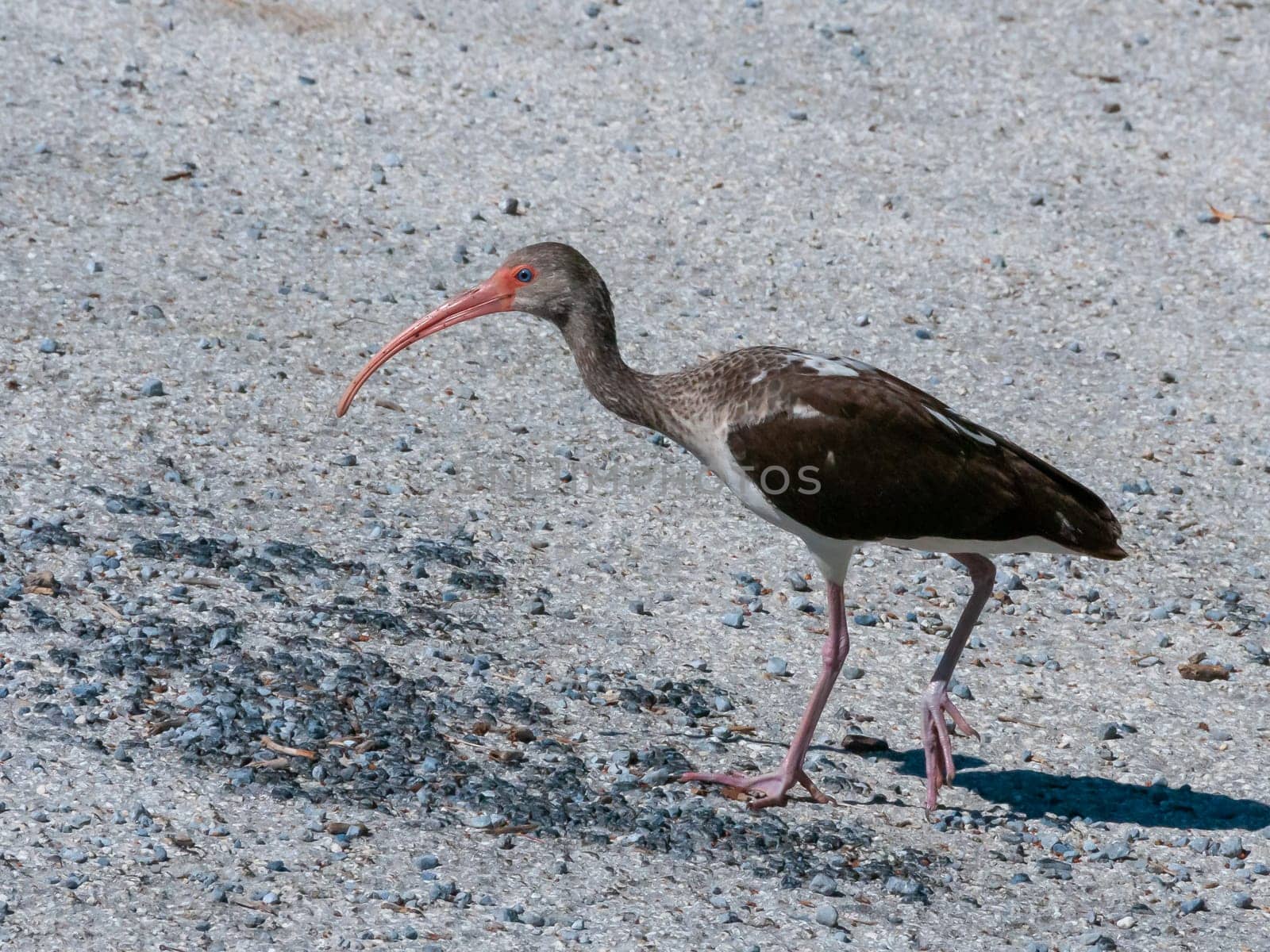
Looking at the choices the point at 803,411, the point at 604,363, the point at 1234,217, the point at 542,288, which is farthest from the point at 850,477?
the point at 1234,217

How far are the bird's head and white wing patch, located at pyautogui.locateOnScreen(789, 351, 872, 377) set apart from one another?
965 millimetres

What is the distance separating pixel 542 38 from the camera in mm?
13703

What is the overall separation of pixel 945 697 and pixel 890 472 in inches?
43.4

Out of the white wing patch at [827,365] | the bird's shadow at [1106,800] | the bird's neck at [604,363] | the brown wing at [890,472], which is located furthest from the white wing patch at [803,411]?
the bird's shadow at [1106,800]

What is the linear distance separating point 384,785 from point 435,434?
3.29 meters

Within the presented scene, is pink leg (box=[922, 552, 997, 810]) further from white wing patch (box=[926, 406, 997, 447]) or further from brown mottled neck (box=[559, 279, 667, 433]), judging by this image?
brown mottled neck (box=[559, 279, 667, 433])

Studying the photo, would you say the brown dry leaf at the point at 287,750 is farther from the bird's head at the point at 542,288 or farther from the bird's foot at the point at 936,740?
the bird's foot at the point at 936,740

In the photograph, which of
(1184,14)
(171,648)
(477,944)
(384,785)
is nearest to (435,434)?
(171,648)

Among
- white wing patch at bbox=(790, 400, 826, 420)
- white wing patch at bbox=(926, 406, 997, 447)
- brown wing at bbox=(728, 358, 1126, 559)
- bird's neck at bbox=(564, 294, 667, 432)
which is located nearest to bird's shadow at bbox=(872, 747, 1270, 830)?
brown wing at bbox=(728, 358, 1126, 559)

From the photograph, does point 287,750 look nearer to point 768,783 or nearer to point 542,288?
point 768,783

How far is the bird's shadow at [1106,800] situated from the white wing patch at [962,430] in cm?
147

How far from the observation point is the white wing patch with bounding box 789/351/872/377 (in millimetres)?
6547

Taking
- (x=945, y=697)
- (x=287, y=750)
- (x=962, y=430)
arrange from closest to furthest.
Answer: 1. (x=287, y=750)
2. (x=962, y=430)
3. (x=945, y=697)

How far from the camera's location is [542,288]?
7086 mm
